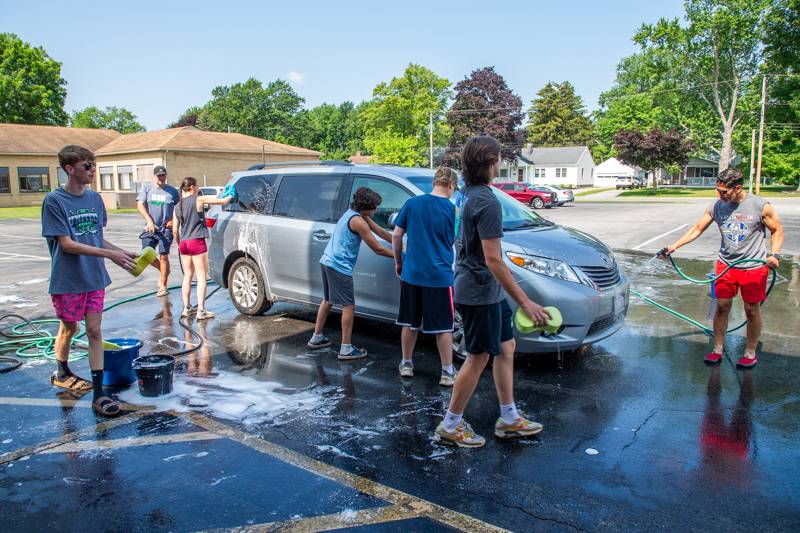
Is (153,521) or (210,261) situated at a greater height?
(210,261)

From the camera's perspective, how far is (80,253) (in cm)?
441

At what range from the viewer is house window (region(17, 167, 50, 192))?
46.0 m

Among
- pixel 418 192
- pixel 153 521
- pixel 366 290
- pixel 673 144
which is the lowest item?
pixel 153 521

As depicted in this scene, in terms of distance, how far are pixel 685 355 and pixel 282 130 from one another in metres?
81.3

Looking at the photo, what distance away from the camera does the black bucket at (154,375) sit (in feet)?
15.8

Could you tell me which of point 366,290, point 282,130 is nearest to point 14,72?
point 282,130

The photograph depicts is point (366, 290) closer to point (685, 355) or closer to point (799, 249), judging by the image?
Result: point (685, 355)

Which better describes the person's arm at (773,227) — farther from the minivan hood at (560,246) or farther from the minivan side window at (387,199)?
the minivan side window at (387,199)

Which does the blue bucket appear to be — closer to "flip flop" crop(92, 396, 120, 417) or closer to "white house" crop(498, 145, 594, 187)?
"flip flop" crop(92, 396, 120, 417)

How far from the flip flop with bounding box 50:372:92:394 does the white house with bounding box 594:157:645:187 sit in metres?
81.2

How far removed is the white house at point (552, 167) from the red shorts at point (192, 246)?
2771 inches

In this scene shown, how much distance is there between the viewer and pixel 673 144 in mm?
53438

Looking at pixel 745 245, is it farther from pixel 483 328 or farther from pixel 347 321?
pixel 347 321

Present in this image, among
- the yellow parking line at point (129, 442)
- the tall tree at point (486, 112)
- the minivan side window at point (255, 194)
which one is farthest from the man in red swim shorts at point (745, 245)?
the tall tree at point (486, 112)
